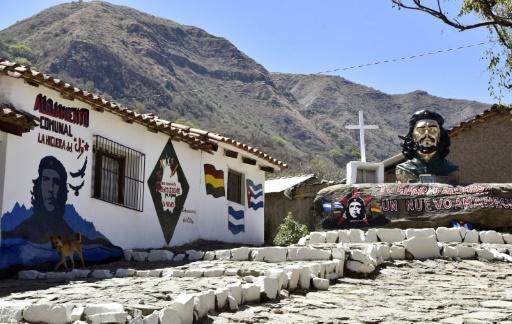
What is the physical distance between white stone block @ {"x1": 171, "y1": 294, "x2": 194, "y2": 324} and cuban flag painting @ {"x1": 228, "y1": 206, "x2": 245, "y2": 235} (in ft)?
39.8

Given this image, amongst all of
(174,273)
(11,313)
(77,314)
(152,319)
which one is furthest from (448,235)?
(11,313)

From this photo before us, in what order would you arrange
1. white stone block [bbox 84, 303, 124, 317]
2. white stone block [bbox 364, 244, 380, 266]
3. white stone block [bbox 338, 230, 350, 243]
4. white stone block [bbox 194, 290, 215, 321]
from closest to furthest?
white stone block [bbox 84, 303, 124, 317]
white stone block [bbox 194, 290, 215, 321]
white stone block [bbox 364, 244, 380, 266]
white stone block [bbox 338, 230, 350, 243]

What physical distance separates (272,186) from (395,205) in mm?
9293

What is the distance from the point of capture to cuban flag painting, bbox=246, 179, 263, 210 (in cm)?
1959

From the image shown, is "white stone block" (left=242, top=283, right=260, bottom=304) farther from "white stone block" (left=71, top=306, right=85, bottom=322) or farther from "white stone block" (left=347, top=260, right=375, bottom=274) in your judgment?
"white stone block" (left=347, top=260, right=375, bottom=274)

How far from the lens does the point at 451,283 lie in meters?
9.62

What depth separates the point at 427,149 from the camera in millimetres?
18453

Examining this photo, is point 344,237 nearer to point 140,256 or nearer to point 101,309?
point 140,256

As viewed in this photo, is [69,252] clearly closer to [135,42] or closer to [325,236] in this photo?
[325,236]

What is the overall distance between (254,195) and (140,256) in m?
6.96

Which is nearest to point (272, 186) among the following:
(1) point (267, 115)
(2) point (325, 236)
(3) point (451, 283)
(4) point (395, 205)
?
(4) point (395, 205)

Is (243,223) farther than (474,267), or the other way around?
(243,223)

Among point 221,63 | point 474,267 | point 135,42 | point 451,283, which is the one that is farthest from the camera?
point 221,63

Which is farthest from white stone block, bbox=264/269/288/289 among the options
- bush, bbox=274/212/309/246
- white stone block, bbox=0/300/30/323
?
bush, bbox=274/212/309/246
